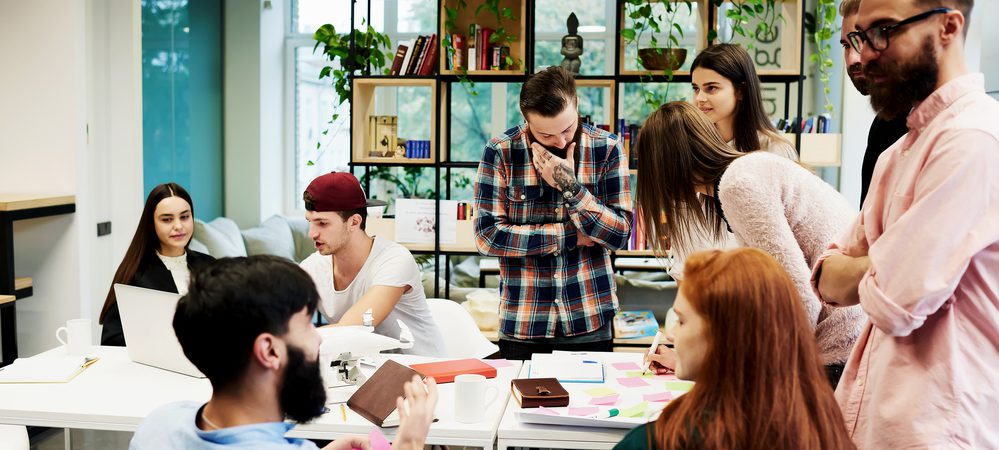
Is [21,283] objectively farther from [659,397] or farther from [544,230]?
[659,397]

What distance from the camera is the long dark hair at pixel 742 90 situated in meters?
2.48

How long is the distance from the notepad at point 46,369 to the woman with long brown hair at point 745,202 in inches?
66.8

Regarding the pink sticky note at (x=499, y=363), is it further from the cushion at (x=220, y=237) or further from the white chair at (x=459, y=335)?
the cushion at (x=220, y=237)

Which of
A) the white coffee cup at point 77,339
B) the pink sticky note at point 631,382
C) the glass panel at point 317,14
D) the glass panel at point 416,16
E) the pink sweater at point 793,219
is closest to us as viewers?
the pink sweater at point 793,219

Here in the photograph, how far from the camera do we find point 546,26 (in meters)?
6.65

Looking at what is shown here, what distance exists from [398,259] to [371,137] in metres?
1.76

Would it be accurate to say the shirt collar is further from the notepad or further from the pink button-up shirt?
the notepad

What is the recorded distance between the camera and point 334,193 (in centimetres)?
285

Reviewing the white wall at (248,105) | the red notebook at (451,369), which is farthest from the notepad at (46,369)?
the white wall at (248,105)

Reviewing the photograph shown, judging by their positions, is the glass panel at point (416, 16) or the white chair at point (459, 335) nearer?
the white chair at point (459, 335)

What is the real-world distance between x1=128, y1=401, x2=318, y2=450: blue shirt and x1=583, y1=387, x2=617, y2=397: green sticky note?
36.1 inches

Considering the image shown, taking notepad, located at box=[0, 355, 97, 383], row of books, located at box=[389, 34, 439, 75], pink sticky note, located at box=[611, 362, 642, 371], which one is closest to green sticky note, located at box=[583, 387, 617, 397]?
pink sticky note, located at box=[611, 362, 642, 371]

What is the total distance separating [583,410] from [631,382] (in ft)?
1.03

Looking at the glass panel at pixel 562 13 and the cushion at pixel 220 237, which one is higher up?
the glass panel at pixel 562 13
